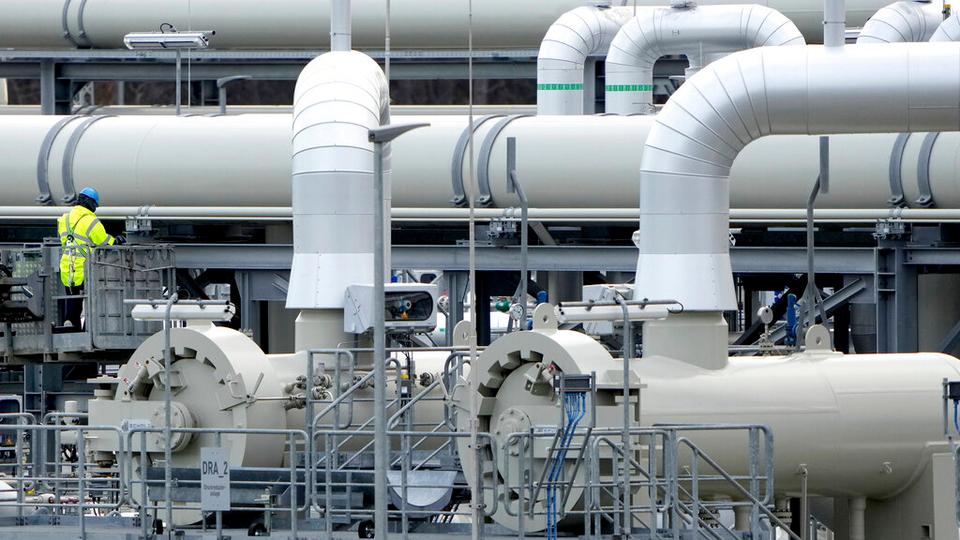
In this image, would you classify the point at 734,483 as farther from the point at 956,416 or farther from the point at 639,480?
the point at 956,416

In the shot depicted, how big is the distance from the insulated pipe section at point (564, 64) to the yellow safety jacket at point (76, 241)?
7.11 metres

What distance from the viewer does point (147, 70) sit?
30.7m

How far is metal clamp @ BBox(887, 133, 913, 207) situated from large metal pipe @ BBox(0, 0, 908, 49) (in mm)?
6095

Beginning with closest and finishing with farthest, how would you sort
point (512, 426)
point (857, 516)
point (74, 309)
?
point (512, 426) < point (857, 516) < point (74, 309)

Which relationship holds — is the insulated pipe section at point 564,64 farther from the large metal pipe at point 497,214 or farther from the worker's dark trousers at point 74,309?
the worker's dark trousers at point 74,309

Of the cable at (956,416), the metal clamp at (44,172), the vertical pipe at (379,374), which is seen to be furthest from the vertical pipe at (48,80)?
the cable at (956,416)

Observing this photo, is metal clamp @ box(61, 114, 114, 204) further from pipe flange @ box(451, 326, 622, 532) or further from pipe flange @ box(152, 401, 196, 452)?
pipe flange @ box(451, 326, 622, 532)

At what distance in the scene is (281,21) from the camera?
1177 inches

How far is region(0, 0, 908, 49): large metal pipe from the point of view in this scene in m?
29.0

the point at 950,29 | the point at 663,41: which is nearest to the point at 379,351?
the point at 950,29

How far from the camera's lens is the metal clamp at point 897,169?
22.6 m

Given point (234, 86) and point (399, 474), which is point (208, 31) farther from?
point (234, 86)

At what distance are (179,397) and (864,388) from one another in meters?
5.98

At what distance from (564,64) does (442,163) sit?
332cm
